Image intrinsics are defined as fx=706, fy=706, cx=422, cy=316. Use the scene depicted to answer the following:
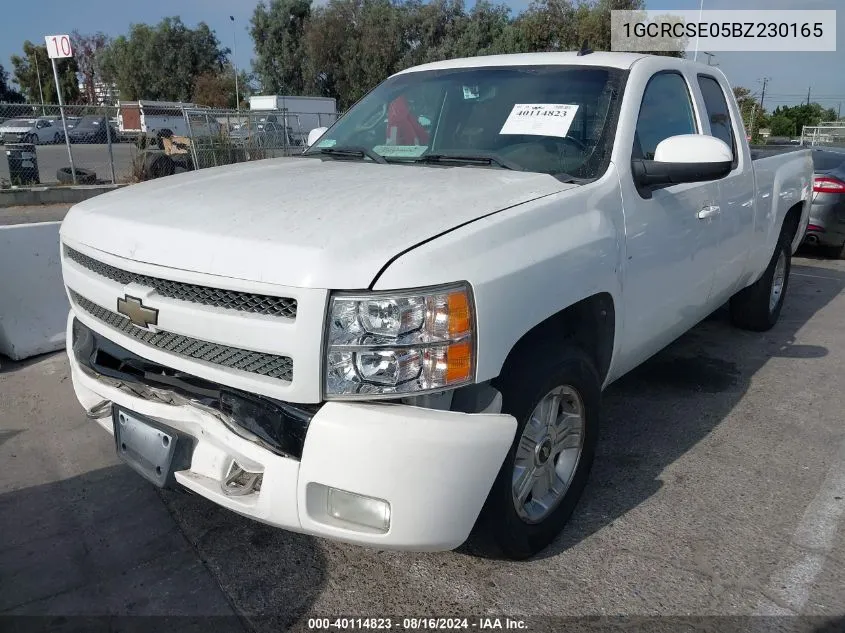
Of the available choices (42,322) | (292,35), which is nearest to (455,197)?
(42,322)

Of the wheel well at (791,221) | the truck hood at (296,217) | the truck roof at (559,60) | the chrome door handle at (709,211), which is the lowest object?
the wheel well at (791,221)

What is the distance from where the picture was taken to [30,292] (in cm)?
490

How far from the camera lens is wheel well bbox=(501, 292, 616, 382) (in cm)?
248

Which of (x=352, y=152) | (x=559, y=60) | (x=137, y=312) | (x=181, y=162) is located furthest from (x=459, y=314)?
(x=181, y=162)

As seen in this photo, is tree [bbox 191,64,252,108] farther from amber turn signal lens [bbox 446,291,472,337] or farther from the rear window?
amber turn signal lens [bbox 446,291,472,337]

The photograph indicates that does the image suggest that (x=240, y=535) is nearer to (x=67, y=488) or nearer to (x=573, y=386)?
(x=67, y=488)

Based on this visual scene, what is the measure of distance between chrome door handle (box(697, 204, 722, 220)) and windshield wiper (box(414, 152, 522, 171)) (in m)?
1.13

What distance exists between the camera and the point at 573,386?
268cm

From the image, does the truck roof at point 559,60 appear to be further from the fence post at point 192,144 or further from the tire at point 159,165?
the tire at point 159,165

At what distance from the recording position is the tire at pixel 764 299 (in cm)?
540

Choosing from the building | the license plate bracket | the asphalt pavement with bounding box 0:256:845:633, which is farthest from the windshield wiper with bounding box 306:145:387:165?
the building

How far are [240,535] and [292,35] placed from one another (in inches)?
1830

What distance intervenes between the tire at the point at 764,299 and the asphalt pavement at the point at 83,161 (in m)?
14.1

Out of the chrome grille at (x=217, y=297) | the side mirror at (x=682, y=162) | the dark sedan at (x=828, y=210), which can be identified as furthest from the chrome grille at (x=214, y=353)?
the dark sedan at (x=828, y=210)
